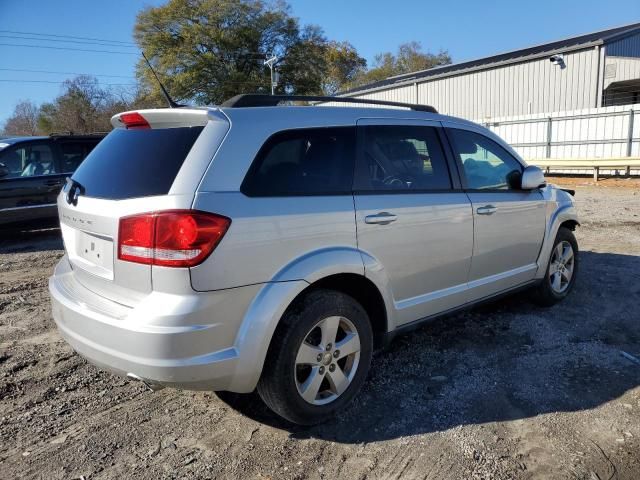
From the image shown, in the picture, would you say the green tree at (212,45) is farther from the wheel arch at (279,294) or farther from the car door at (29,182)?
the wheel arch at (279,294)

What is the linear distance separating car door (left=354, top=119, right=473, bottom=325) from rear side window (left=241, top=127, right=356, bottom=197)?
11 centimetres

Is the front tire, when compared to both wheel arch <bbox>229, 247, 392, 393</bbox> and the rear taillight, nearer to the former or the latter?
wheel arch <bbox>229, 247, 392, 393</bbox>

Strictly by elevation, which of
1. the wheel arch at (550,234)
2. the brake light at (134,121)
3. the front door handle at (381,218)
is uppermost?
the brake light at (134,121)

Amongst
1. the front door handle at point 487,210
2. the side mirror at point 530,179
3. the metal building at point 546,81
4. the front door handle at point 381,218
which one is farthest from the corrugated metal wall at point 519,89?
the front door handle at point 381,218

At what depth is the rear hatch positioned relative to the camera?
2519 mm

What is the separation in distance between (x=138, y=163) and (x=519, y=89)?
80.9 feet

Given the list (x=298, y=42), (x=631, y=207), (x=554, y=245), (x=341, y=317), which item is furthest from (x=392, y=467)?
(x=298, y=42)

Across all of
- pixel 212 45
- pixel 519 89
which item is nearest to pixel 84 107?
pixel 212 45

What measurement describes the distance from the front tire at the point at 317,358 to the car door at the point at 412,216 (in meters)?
0.34

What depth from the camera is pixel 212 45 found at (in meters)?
45.5

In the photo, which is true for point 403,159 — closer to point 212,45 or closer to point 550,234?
point 550,234

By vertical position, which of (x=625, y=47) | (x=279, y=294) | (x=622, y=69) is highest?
(x=625, y=47)

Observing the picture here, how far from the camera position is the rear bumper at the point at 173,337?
241 centimetres

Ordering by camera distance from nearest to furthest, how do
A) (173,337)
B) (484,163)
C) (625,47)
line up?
1. (173,337)
2. (484,163)
3. (625,47)
